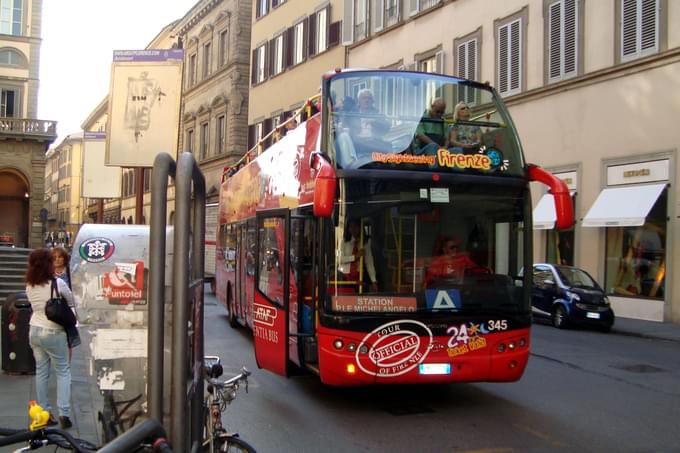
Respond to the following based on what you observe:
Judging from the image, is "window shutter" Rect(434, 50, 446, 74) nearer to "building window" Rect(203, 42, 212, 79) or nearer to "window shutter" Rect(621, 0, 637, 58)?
"window shutter" Rect(621, 0, 637, 58)

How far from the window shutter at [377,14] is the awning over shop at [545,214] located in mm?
12391

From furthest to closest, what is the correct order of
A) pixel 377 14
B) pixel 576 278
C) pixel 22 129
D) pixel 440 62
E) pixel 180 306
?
1. pixel 22 129
2. pixel 377 14
3. pixel 440 62
4. pixel 576 278
5. pixel 180 306

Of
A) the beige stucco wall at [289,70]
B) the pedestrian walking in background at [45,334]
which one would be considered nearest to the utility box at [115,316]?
the pedestrian walking in background at [45,334]

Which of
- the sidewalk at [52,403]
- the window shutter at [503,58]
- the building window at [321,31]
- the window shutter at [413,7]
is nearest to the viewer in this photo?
the sidewalk at [52,403]

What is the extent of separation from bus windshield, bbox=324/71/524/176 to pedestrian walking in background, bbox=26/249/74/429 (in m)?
2.98

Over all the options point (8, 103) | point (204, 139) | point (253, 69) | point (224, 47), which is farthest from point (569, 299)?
point (8, 103)

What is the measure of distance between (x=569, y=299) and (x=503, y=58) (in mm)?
10766

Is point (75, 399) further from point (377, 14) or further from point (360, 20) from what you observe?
point (360, 20)

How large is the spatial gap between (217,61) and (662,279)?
35970 mm

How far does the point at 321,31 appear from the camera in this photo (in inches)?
1404

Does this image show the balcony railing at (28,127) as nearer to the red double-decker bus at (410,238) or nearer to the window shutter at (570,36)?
the window shutter at (570,36)

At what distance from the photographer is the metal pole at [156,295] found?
301 cm

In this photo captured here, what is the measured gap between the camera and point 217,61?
158 feet

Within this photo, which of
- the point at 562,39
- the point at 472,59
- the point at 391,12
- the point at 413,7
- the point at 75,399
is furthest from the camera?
the point at 391,12
